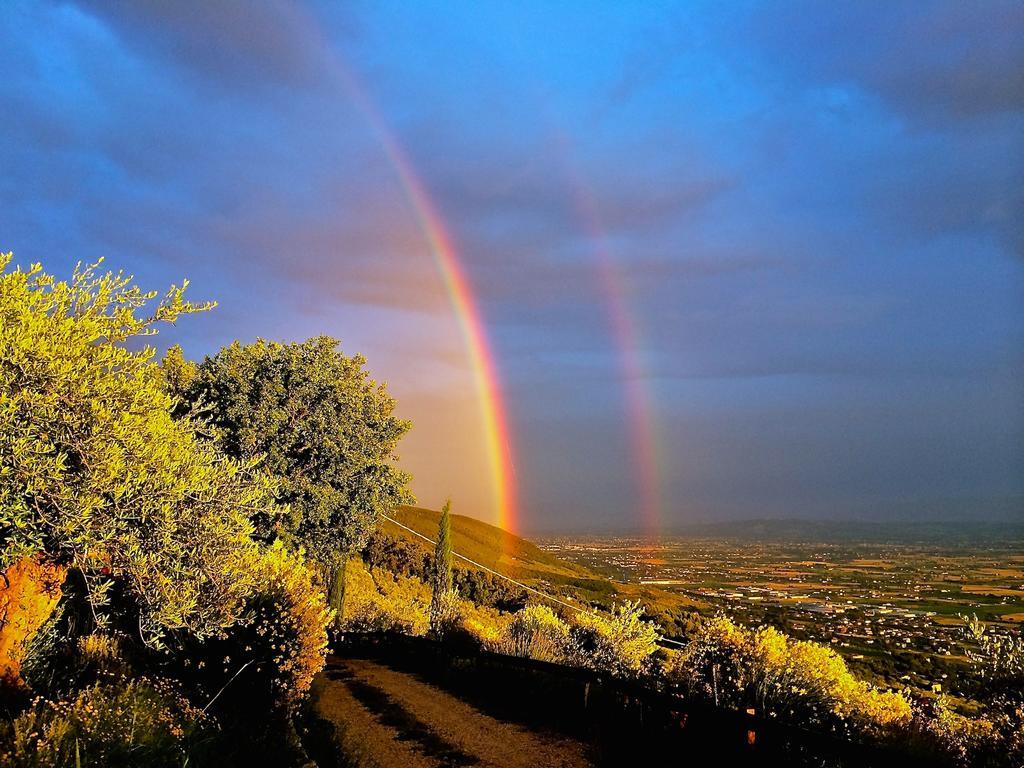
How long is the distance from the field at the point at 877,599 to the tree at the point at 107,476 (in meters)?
15.3

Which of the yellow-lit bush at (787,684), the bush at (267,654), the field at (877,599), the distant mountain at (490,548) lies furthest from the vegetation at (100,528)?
the distant mountain at (490,548)

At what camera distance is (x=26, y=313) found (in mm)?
8562

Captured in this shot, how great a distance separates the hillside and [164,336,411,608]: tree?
Answer: 24124mm

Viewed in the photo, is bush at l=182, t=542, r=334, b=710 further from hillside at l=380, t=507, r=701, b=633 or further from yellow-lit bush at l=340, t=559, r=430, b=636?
hillside at l=380, t=507, r=701, b=633

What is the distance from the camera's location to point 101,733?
7879 millimetres

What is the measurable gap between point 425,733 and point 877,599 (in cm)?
9024

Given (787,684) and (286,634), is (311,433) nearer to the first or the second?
(286,634)

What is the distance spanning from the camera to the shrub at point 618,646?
1786cm

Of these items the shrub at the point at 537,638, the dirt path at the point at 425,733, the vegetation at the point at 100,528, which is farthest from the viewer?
the shrub at the point at 537,638

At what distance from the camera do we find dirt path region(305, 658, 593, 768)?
11.5 meters

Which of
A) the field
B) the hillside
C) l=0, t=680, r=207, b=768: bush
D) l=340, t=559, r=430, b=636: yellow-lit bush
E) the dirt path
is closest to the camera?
l=0, t=680, r=207, b=768: bush

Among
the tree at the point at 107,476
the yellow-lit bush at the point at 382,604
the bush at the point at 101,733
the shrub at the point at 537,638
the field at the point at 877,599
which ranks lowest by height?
the field at the point at 877,599

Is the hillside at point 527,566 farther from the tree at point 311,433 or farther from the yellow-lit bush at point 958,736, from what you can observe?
the yellow-lit bush at point 958,736

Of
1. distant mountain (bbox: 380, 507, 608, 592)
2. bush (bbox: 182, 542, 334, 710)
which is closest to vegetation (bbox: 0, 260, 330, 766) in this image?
bush (bbox: 182, 542, 334, 710)
